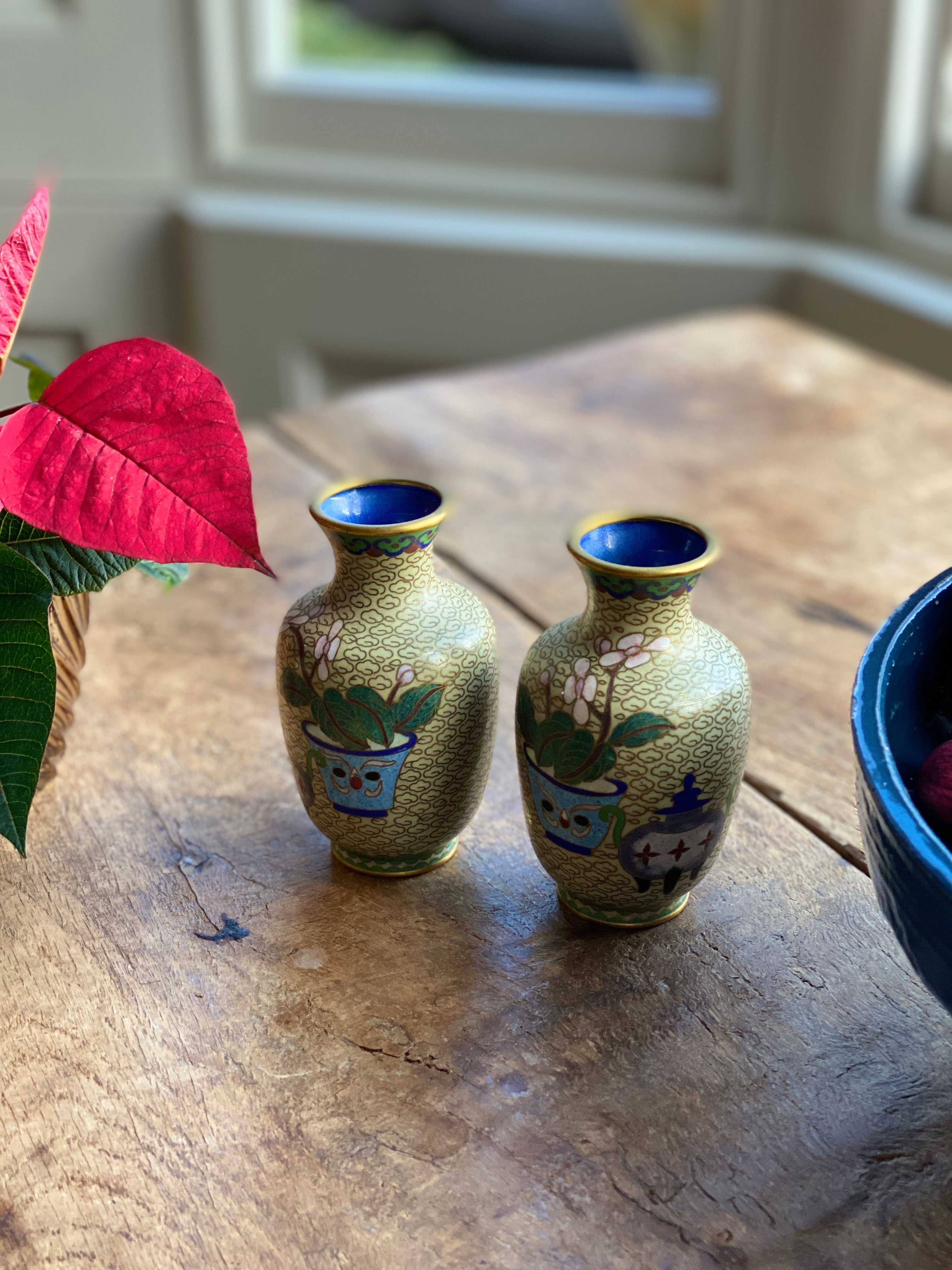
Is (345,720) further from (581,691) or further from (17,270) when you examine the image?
(17,270)

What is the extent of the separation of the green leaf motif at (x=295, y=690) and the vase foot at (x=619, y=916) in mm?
128

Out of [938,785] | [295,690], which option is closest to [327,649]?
[295,690]

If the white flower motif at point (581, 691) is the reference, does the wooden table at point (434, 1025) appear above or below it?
below

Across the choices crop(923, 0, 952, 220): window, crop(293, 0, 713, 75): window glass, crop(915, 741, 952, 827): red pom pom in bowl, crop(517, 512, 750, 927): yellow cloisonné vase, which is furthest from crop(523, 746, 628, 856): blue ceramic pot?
crop(293, 0, 713, 75): window glass

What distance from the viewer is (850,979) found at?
46 cm

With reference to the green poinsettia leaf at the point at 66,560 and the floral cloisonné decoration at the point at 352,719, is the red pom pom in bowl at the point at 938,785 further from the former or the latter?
the green poinsettia leaf at the point at 66,560

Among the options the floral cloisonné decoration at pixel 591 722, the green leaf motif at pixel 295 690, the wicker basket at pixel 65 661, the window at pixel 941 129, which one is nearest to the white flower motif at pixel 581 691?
the floral cloisonné decoration at pixel 591 722

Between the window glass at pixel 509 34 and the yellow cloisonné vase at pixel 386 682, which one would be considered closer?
the yellow cloisonné vase at pixel 386 682

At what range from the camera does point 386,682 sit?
18.2 inches

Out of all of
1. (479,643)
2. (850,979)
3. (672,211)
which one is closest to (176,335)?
(672,211)

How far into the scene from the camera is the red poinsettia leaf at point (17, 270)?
42 cm

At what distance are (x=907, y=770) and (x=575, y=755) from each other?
4.9 inches

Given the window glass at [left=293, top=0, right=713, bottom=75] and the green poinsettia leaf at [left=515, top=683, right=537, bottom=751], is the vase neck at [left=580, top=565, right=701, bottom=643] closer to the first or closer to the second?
the green poinsettia leaf at [left=515, top=683, right=537, bottom=751]

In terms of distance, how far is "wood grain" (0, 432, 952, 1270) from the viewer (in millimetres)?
371
